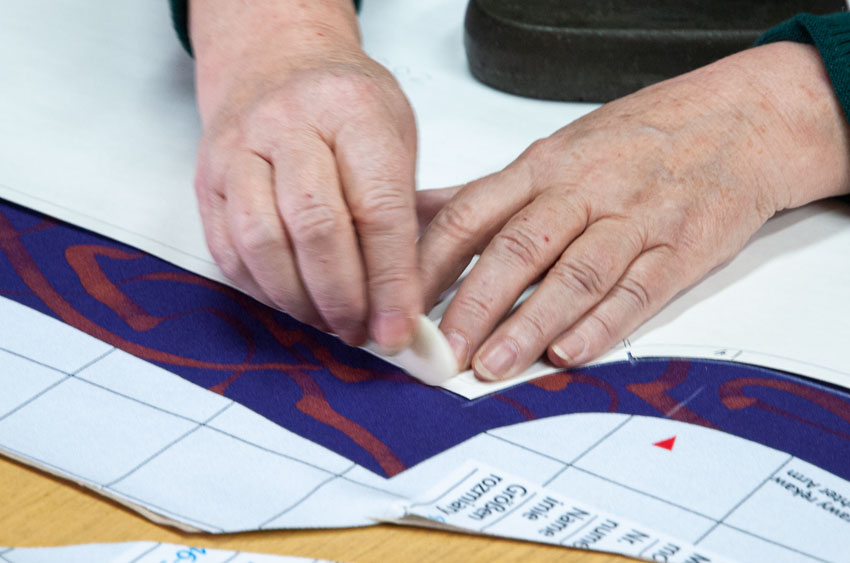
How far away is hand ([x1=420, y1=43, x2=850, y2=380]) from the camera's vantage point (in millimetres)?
785

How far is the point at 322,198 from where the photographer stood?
0.70m

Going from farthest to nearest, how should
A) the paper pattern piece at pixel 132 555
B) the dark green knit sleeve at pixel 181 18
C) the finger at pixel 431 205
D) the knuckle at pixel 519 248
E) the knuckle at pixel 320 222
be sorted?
the dark green knit sleeve at pixel 181 18 → the finger at pixel 431 205 → the knuckle at pixel 519 248 → the knuckle at pixel 320 222 → the paper pattern piece at pixel 132 555

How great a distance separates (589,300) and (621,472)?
175 millimetres

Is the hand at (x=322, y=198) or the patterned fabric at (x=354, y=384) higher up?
A: the hand at (x=322, y=198)

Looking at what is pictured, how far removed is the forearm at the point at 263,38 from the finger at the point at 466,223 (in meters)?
0.17

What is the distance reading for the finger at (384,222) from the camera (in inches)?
27.9

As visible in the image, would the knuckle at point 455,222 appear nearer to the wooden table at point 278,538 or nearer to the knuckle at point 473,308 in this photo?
the knuckle at point 473,308

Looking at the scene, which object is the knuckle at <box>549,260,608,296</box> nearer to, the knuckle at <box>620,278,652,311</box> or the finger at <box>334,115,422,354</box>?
the knuckle at <box>620,278,652,311</box>

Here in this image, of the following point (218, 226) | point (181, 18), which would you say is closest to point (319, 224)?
point (218, 226)

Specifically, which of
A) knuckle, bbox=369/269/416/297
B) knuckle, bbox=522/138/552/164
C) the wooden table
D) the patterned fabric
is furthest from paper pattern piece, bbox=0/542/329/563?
knuckle, bbox=522/138/552/164

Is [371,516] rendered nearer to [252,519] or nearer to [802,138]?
[252,519]

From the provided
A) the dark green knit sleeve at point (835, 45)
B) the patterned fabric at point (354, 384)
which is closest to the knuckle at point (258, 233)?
the patterned fabric at point (354, 384)

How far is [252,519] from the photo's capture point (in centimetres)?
62

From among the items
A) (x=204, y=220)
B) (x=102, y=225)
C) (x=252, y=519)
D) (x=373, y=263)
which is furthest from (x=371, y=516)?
(x=102, y=225)
